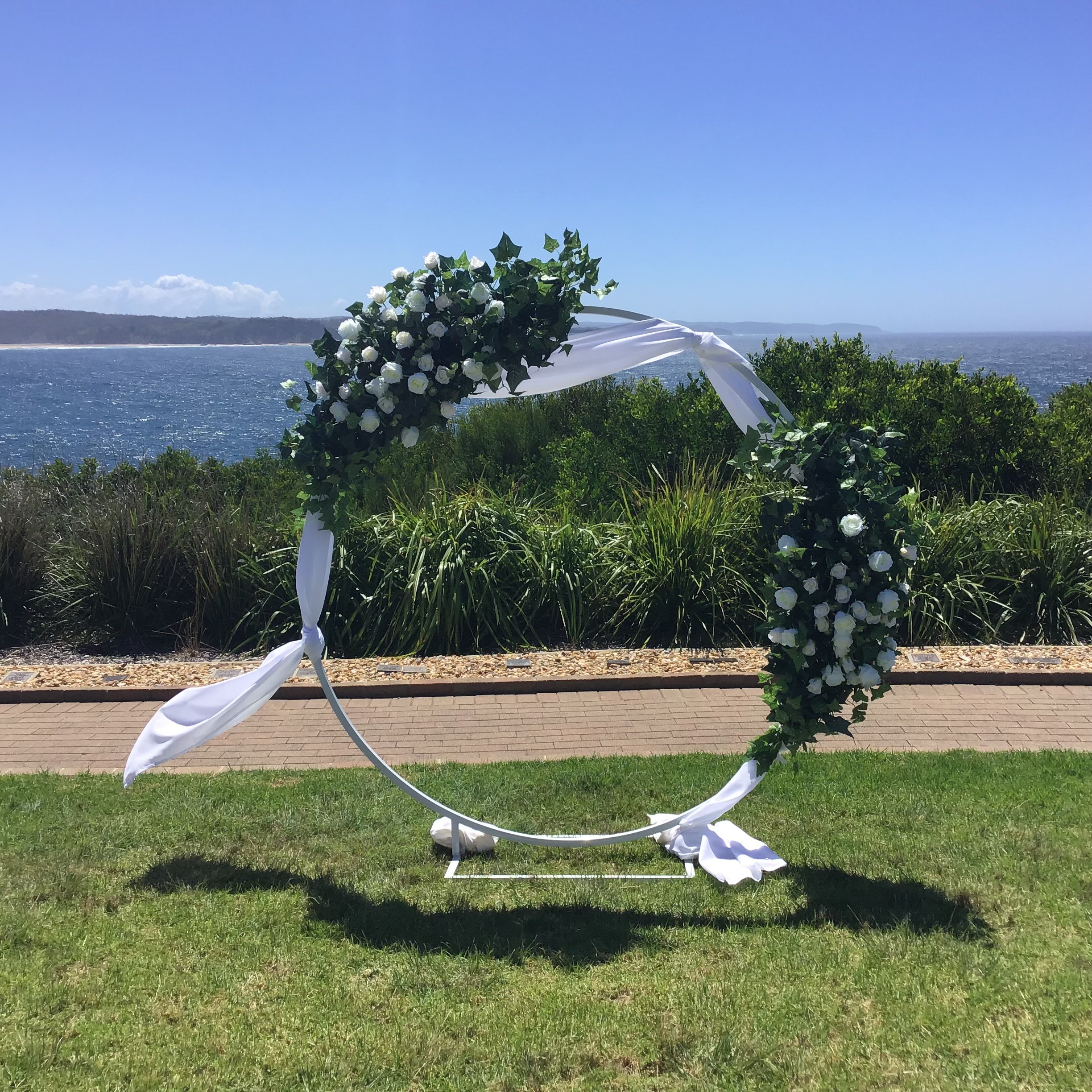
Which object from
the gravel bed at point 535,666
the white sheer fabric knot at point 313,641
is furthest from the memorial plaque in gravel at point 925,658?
the white sheer fabric knot at point 313,641

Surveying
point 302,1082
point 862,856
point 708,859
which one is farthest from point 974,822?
point 302,1082

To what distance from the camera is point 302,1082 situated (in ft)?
9.77

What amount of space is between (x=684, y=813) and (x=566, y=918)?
2.83ft

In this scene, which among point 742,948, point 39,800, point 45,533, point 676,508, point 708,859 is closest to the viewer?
point 742,948

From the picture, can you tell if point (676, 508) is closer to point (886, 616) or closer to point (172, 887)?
point (886, 616)

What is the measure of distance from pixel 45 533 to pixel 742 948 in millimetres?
8430

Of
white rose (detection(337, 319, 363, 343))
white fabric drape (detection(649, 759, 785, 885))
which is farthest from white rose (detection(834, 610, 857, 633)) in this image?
white rose (detection(337, 319, 363, 343))

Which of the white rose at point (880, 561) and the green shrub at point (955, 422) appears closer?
the white rose at point (880, 561)

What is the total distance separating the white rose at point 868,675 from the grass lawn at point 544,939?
889 millimetres

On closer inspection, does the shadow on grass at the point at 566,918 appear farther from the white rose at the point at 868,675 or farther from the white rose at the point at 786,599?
the white rose at the point at 786,599

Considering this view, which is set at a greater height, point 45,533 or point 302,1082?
point 45,533

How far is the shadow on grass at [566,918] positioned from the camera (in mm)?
3854

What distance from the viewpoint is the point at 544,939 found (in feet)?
A: 12.9

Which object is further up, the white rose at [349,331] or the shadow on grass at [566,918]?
the white rose at [349,331]
